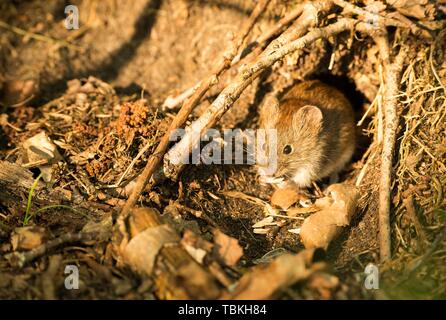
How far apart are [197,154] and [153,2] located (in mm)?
2788

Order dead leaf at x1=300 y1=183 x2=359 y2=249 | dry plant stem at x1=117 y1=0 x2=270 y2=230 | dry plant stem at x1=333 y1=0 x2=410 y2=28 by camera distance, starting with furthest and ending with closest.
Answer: dry plant stem at x1=333 y1=0 x2=410 y2=28 → dead leaf at x1=300 y1=183 x2=359 y2=249 → dry plant stem at x1=117 y1=0 x2=270 y2=230

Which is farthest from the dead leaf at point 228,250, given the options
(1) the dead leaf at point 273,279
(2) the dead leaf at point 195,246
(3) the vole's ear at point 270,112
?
(3) the vole's ear at point 270,112

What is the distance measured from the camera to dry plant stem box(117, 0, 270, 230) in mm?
3994

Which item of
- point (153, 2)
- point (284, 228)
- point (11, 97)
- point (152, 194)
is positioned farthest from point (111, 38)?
point (284, 228)

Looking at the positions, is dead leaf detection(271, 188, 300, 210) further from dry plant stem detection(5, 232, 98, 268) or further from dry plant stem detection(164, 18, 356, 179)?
dry plant stem detection(5, 232, 98, 268)

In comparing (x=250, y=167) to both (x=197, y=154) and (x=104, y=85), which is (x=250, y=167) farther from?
(x=104, y=85)

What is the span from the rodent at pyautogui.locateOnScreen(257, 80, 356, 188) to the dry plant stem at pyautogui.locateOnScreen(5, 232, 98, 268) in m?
2.23

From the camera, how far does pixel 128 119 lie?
4.68 m

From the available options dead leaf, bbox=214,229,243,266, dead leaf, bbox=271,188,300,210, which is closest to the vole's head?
dead leaf, bbox=271,188,300,210

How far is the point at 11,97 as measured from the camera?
18.4 ft

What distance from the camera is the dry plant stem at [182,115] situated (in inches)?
157

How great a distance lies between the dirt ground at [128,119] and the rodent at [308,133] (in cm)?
23

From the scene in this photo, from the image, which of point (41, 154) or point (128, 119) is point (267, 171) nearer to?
point (128, 119)
